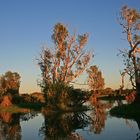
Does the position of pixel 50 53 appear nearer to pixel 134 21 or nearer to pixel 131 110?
pixel 134 21

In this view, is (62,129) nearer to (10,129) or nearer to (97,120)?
(10,129)

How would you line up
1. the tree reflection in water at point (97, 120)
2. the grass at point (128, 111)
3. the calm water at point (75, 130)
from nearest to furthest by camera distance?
the calm water at point (75, 130) → the tree reflection in water at point (97, 120) → the grass at point (128, 111)

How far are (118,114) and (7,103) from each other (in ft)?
92.3

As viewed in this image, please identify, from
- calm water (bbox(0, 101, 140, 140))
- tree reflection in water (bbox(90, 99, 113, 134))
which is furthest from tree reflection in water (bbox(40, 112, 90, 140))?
tree reflection in water (bbox(90, 99, 113, 134))

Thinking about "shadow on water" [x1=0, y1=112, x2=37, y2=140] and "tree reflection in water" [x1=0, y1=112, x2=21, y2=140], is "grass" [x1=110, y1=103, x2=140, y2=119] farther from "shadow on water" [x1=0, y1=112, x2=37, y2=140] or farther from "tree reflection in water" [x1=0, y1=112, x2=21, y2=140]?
"tree reflection in water" [x1=0, y1=112, x2=21, y2=140]

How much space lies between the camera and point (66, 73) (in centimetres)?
5575

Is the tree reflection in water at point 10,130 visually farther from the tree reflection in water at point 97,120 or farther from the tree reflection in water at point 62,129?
the tree reflection in water at point 97,120

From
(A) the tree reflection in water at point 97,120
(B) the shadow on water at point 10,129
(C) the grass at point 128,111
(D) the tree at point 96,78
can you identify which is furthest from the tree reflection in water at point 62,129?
(D) the tree at point 96,78

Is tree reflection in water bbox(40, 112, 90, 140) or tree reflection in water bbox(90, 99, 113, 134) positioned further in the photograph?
tree reflection in water bbox(90, 99, 113, 134)

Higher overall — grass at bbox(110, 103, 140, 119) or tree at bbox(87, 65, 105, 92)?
tree at bbox(87, 65, 105, 92)

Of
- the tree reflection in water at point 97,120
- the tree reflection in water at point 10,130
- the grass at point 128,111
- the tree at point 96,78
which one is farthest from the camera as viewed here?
the tree at point 96,78

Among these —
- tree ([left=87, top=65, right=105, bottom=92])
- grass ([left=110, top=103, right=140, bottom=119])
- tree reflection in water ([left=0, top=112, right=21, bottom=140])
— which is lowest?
tree reflection in water ([left=0, top=112, right=21, bottom=140])

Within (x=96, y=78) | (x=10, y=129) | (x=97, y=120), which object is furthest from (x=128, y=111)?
(x=96, y=78)

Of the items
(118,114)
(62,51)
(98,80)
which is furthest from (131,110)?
(98,80)
